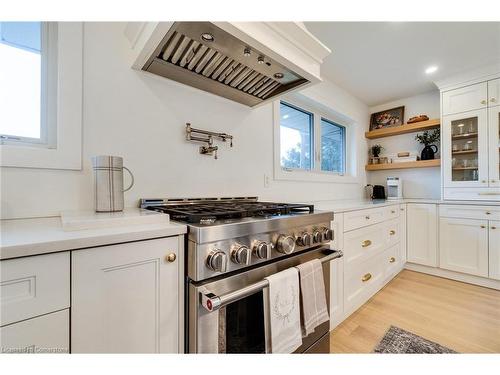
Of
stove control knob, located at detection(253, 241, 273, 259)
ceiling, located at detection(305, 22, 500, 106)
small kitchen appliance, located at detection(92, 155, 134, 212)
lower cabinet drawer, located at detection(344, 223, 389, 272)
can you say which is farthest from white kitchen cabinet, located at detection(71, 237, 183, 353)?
ceiling, located at detection(305, 22, 500, 106)

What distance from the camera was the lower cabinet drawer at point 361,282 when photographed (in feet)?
5.46

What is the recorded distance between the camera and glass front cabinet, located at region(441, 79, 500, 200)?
2.31 meters

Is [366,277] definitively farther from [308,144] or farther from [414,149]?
[414,149]

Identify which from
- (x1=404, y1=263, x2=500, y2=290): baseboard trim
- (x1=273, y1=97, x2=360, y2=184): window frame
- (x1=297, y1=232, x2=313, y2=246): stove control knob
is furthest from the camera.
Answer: (x1=404, y1=263, x2=500, y2=290): baseboard trim

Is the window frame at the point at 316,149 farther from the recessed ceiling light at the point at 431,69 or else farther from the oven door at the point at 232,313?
the oven door at the point at 232,313

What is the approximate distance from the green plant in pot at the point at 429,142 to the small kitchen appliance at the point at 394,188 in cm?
41

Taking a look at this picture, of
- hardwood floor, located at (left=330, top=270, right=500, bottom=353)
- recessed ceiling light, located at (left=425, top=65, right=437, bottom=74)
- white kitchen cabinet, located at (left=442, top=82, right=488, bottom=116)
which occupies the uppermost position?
recessed ceiling light, located at (left=425, top=65, right=437, bottom=74)

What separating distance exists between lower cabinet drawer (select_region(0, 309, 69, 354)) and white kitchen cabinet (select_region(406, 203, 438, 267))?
323cm

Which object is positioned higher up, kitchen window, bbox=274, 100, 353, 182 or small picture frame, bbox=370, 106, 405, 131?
small picture frame, bbox=370, 106, 405, 131

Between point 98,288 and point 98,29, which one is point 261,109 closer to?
point 98,29

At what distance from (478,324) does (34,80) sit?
3100 mm

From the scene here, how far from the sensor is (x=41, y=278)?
20.9 inches

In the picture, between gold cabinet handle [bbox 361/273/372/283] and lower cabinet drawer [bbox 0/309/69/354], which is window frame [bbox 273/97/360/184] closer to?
gold cabinet handle [bbox 361/273/372/283]
